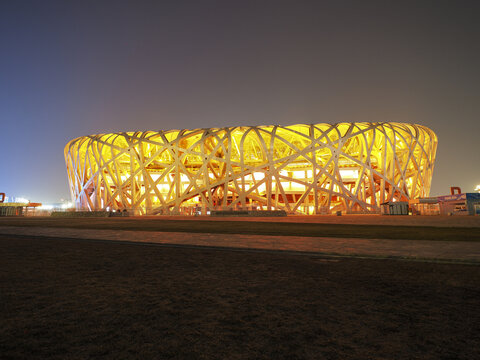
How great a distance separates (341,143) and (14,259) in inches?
1445

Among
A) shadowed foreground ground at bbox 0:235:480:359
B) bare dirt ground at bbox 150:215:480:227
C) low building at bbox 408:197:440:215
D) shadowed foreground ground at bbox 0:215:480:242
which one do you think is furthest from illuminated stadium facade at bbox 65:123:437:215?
shadowed foreground ground at bbox 0:235:480:359

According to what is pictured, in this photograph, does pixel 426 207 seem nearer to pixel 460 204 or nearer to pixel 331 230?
pixel 460 204

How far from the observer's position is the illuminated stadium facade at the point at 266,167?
37562 millimetres

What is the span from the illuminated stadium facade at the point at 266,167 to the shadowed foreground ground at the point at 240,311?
1252 inches

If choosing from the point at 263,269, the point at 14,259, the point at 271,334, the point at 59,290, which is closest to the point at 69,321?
the point at 59,290

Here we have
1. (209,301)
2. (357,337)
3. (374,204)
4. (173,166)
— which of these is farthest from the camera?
(173,166)

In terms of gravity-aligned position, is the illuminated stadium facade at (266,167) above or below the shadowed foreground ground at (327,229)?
above

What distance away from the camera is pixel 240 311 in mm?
2225

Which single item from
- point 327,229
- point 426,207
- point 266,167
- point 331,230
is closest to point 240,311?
point 331,230

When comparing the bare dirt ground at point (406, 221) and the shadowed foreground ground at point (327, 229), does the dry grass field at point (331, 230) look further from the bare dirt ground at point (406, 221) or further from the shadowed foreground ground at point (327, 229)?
the bare dirt ground at point (406, 221)

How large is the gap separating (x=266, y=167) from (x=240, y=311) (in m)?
37.5

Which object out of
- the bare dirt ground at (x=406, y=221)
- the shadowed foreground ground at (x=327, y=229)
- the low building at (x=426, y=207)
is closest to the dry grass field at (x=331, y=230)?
the shadowed foreground ground at (x=327, y=229)

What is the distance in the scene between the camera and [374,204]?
36.9 meters

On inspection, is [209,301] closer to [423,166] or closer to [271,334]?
[271,334]
